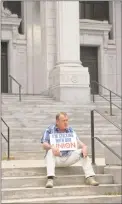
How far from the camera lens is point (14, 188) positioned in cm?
754

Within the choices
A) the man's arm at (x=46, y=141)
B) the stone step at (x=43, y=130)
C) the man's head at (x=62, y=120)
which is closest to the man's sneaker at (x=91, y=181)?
the man's arm at (x=46, y=141)

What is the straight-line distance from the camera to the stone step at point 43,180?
7609 millimetres

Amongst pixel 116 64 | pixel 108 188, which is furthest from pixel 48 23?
pixel 108 188

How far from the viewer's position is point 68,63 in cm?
1881

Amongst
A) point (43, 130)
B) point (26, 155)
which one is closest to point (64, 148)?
point (26, 155)

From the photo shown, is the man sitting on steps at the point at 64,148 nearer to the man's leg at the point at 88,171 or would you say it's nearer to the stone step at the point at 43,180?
the man's leg at the point at 88,171

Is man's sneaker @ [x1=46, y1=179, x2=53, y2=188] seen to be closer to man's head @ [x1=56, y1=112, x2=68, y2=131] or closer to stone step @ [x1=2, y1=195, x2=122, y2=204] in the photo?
stone step @ [x1=2, y1=195, x2=122, y2=204]

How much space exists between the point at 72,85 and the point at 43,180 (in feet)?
35.5

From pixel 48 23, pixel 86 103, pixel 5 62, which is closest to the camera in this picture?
pixel 86 103

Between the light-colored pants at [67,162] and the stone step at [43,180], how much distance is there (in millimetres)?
217

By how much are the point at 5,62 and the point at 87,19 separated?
4424 mm

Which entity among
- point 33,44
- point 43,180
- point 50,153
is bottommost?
point 43,180

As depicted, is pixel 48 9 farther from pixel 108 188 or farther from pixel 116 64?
pixel 108 188

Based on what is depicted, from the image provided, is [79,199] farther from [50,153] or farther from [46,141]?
[46,141]
